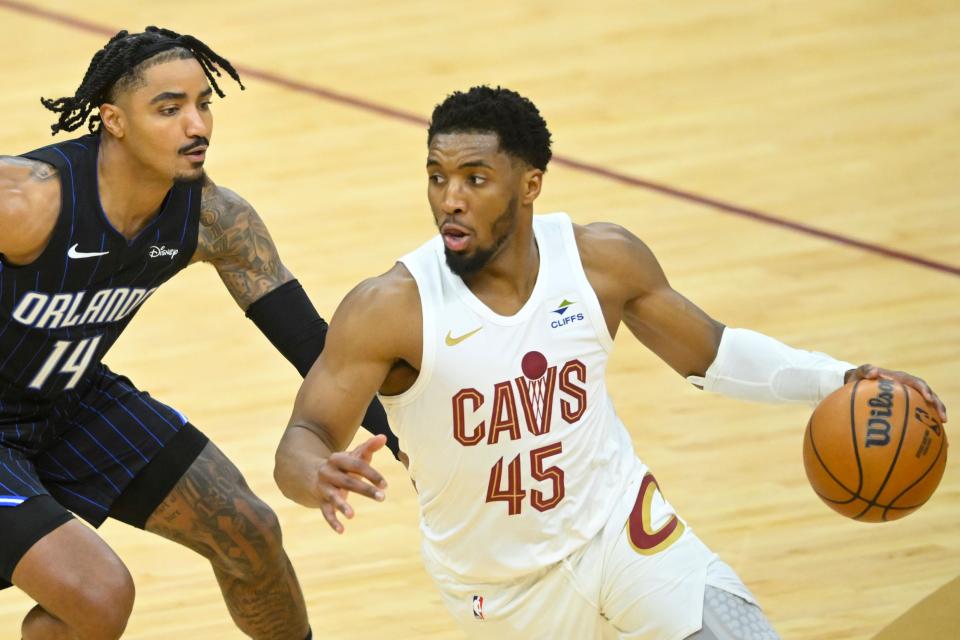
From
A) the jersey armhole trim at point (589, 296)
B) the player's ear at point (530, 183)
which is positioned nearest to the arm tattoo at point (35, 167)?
the player's ear at point (530, 183)

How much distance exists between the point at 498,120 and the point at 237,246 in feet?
3.88

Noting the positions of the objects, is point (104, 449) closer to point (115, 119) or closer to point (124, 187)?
point (124, 187)

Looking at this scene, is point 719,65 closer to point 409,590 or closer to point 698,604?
point 409,590

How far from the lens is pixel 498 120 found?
4379mm

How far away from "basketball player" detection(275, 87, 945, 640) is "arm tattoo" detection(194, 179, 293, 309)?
896 mm

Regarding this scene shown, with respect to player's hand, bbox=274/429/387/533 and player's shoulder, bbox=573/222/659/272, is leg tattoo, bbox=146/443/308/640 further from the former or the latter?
player's shoulder, bbox=573/222/659/272

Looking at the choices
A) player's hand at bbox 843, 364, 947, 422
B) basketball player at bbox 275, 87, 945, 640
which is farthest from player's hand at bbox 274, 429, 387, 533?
player's hand at bbox 843, 364, 947, 422

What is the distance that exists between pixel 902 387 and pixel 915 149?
549 cm

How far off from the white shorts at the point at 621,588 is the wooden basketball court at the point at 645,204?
136 centimetres

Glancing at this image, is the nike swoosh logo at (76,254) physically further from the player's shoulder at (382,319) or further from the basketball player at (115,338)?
the player's shoulder at (382,319)

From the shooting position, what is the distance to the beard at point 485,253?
4363 millimetres

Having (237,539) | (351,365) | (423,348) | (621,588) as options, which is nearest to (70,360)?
(237,539)

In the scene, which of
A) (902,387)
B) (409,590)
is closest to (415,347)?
(902,387)

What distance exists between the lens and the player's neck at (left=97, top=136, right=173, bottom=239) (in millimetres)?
4836
